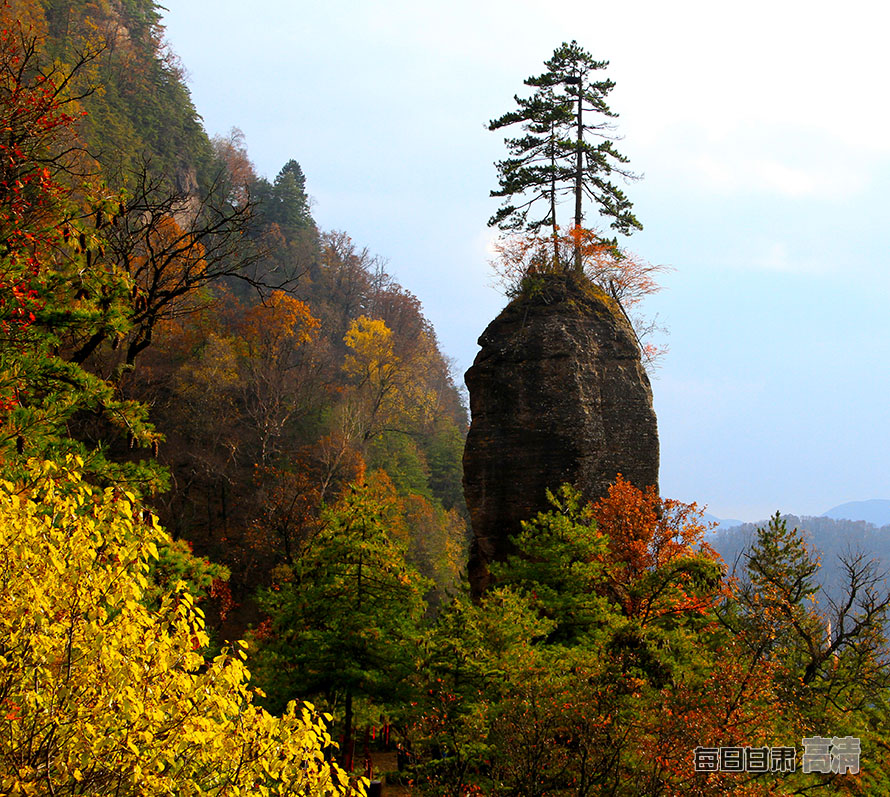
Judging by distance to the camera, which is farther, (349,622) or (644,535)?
(644,535)

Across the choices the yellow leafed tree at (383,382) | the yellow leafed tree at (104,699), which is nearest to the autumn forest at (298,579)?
the yellow leafed tree at (104,699)

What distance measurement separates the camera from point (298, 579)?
802 inches

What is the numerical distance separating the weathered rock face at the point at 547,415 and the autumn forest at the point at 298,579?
1.24 meters

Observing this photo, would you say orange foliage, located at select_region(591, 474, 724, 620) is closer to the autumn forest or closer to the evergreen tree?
the autumn forest

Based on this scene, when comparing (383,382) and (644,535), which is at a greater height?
(383,382)

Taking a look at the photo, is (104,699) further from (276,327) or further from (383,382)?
(383,382)

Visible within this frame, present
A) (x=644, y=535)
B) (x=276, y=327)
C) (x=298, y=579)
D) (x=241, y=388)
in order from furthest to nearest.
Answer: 1. (x=276, y=327)
2. (x=241, y=388)
3. (x=644, y=535)
4. (x=298, y=579)

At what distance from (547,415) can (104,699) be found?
21.9m

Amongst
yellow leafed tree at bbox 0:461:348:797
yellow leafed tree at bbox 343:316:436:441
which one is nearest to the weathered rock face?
yellow leafed tree at bbox 0:461:348:797

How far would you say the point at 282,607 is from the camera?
1802cm

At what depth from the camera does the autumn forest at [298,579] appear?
16.5ft

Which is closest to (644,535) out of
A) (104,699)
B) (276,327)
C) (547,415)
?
(547,415)

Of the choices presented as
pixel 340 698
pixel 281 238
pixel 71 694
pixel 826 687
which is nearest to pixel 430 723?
pixel 340 698

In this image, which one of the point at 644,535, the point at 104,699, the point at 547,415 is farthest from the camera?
the point at 547,415
